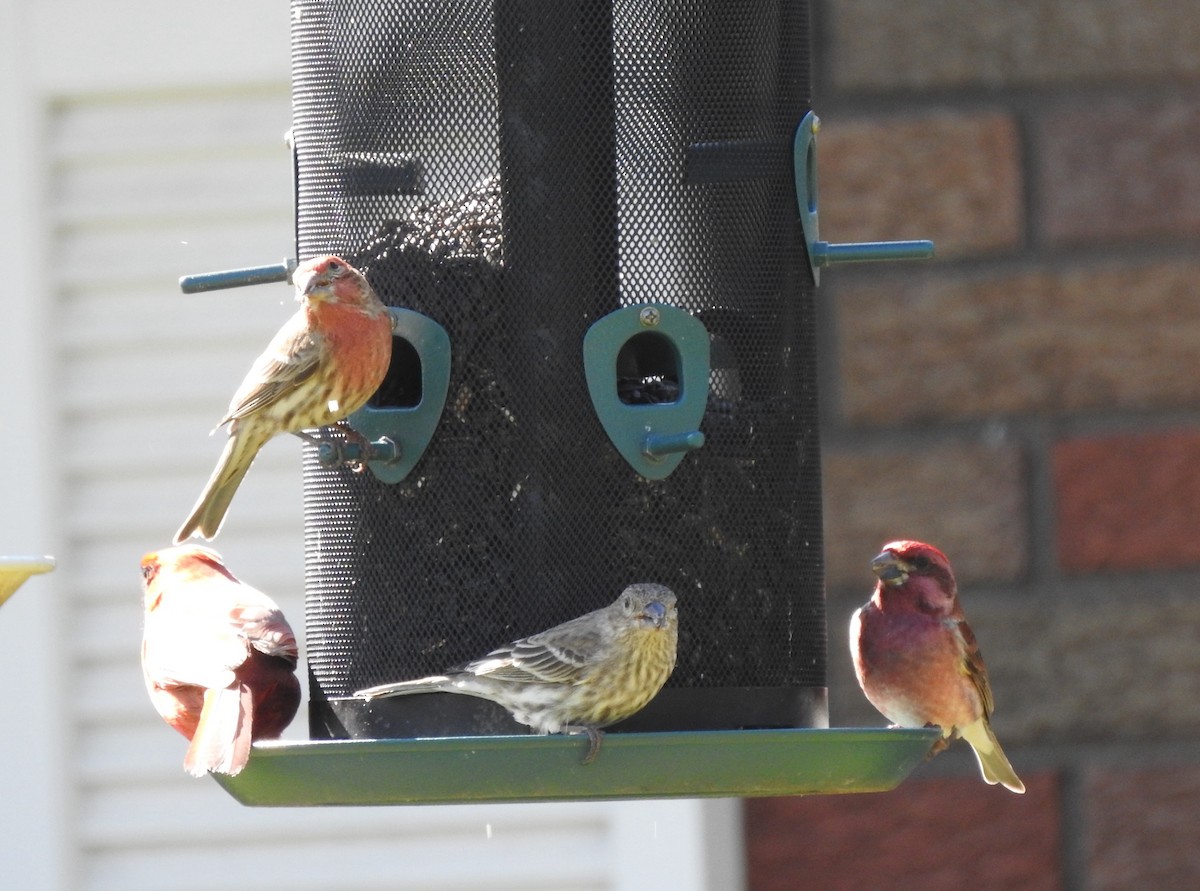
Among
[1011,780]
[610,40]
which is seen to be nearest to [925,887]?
[1011,780]

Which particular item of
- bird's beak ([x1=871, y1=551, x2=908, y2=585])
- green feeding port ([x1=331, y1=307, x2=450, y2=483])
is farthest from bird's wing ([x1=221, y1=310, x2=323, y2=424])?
bird's beak ([x1=871, y1=551, x2=908, y2=585])

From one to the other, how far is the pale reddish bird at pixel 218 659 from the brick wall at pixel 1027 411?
1.69m

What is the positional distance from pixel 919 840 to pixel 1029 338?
49.0 inches

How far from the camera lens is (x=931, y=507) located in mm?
5637

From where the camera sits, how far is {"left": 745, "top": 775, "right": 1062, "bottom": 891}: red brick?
18.4 feet

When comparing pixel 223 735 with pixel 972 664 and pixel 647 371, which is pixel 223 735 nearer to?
pixel 647 371

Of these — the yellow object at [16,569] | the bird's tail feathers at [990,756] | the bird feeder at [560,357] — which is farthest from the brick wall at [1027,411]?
the yellow object at [16,569]

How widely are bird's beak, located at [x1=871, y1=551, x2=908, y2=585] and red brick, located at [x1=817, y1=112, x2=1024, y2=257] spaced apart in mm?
1148

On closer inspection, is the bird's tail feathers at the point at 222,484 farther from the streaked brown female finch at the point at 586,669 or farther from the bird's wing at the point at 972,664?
the bird's wing at the point at 972,664

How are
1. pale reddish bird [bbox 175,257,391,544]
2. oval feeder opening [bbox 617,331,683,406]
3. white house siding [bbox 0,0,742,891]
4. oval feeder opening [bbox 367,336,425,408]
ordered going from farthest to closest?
white house siding [bbox 0,0,742,891] < oval feeder opening [bbox 367,336,425,408] < oval feeder opening [bbox 617,331,683,406] < pale reddish bird [bbox 175,257,391,544]

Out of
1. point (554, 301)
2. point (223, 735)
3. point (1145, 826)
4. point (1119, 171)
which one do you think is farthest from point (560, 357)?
point (1145, 826)

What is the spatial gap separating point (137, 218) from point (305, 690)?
4.63 ft

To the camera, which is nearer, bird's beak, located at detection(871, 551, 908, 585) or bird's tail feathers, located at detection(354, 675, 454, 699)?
bird's tail feathers, located at detection(354, 675, 454, 699)

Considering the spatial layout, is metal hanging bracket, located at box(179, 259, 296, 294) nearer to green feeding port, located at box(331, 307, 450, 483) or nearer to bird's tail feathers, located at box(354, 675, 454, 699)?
green feeding port, located at box(331, 307, 450, 483)
